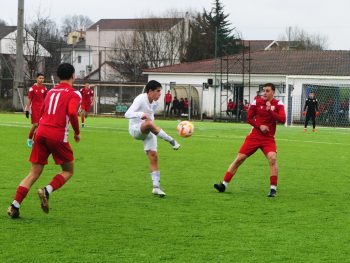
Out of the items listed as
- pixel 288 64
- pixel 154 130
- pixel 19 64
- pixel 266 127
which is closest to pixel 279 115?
pixel 266 127

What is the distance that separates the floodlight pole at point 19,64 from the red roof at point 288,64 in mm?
13209

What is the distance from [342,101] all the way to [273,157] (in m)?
35.8

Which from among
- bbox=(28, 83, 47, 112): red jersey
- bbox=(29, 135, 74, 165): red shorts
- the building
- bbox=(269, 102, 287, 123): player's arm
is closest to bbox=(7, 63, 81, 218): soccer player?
→ bbox=(29, 135, 74, 165): red shorts

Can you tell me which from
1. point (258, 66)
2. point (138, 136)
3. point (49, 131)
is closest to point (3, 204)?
point (49, 131)

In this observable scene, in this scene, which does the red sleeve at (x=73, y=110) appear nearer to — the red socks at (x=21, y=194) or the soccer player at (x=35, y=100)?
the red socks at (x=21, y=194)

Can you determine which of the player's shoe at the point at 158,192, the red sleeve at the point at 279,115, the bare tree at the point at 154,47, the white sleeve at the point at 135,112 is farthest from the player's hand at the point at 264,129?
the bare tree at the point at 154,47

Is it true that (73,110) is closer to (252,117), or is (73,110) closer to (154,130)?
(154,130)

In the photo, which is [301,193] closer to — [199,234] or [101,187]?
[101,187]

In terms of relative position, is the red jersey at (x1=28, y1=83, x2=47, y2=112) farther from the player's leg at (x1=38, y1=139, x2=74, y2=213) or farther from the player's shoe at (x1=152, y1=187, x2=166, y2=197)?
the player's leg at (x1=38, y1=139, x2=74, y2=213)

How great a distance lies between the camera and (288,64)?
58438 millimetres

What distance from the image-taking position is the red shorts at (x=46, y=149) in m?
9.41

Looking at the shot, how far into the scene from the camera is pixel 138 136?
1184 centimetres

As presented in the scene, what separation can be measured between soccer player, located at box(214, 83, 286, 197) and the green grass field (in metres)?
0.42

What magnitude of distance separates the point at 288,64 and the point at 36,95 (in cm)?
3958
